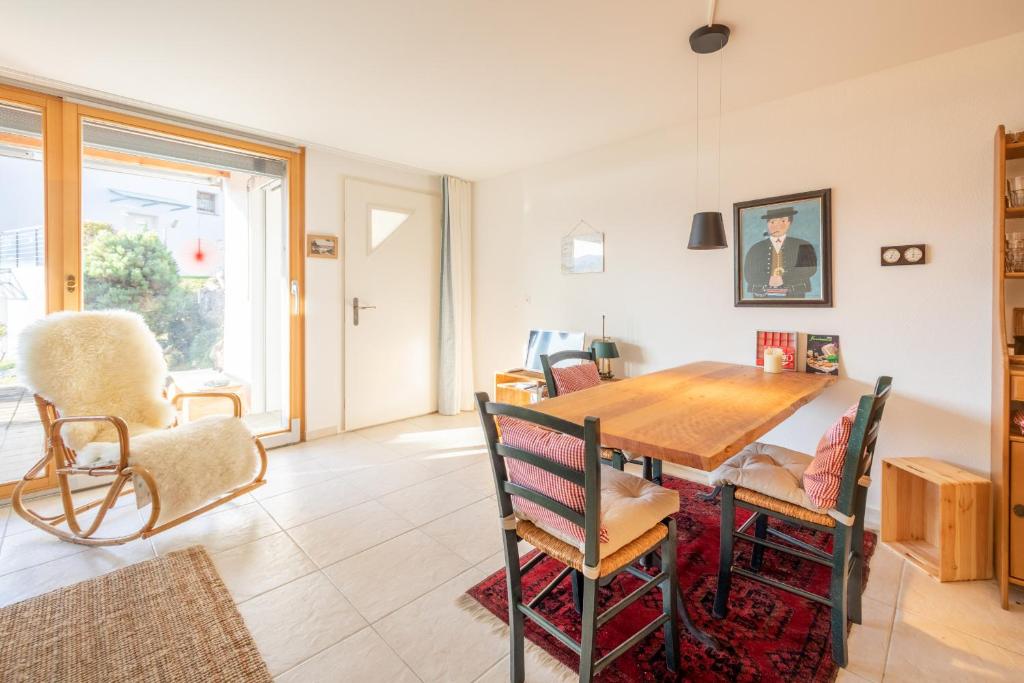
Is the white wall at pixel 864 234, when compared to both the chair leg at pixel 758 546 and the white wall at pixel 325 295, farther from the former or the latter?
the white wall at pixel 325 295

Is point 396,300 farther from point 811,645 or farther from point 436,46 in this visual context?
point 811,645

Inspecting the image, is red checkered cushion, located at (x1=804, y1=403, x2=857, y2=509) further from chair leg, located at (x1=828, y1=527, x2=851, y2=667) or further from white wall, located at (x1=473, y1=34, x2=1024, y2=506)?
white wall, located at (x1=473, y1=34, x2=1024, y2=506)

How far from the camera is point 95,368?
8.14ft

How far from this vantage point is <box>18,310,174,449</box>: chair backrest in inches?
90.1

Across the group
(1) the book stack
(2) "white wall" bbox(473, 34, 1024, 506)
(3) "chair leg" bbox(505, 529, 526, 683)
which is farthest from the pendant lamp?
(3) "chair leg" bbox(505, 529, 526, 683)

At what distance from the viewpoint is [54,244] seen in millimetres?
2746

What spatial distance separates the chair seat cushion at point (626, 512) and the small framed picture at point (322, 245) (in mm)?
3140

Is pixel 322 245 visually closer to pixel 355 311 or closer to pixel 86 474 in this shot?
pixel 355 311

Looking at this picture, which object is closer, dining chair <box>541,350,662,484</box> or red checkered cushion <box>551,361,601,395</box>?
dining chair <box>541,350,662,484</box>

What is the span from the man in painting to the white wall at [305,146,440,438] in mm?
3190

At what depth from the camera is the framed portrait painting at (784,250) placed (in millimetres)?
2623

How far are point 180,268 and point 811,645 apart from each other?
170 inches

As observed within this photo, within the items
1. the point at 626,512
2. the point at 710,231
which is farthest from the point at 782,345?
the point at 626,512

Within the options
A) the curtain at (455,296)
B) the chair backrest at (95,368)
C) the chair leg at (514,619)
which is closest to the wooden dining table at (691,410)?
the chair leg at (514,619)
